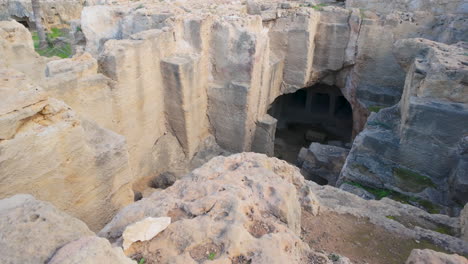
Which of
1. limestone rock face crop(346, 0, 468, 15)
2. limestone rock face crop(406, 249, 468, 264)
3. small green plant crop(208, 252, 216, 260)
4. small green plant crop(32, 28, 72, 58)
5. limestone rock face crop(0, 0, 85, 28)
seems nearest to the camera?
small green plant crop(208, 252, 216, 260)

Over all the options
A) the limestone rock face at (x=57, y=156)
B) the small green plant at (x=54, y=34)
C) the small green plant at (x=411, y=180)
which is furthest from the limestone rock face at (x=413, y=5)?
the small green plant at (x=54, y=34)

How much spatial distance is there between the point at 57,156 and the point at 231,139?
4703 mm

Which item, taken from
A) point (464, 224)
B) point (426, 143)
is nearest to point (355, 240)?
point (464, 224)

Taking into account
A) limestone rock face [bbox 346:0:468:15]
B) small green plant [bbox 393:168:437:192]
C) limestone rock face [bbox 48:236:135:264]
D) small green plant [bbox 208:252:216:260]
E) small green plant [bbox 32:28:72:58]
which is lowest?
small green plant [bbox 393:168:437:192]

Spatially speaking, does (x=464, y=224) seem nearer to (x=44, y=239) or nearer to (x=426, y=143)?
(x=426, y=143)

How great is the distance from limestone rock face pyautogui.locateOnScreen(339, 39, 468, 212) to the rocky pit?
20 millimetres

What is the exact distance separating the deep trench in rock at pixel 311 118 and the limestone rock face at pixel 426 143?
5.10 metres

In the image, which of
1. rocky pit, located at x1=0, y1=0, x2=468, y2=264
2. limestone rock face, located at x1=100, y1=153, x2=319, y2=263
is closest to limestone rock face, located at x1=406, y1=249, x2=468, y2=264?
rocky pit, located at x1=0, y1=0, x2=468, y2=264

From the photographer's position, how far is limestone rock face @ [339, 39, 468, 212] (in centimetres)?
491

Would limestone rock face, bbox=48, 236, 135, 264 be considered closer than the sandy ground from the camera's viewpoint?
Yes

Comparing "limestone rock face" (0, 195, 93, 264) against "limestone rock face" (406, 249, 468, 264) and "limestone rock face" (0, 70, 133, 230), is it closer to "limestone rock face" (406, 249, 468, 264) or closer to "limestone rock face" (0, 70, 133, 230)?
"limestone rock face" (0, 70, 133, 230)

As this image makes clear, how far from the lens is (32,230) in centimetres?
190

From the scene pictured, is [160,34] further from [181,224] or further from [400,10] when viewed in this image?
[400,10]

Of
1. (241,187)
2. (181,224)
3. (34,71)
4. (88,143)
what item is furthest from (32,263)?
(34,71)
